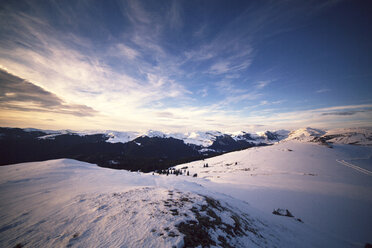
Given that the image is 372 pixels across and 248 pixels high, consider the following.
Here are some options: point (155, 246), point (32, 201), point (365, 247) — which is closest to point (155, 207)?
point (155, 246)

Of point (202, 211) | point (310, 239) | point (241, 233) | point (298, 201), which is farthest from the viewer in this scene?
point (298, 201)

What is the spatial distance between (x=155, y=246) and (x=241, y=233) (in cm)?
477

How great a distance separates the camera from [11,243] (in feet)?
13.1

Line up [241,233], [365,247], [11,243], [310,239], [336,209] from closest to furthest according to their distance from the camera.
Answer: [11,243]
[241,233]
[310,239]
[365,247]
[336,209]

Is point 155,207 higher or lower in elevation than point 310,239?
higher

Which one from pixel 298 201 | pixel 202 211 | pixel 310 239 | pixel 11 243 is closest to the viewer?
pixel 11 243

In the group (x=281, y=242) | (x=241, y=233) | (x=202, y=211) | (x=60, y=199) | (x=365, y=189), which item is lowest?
(x=365, y=189)

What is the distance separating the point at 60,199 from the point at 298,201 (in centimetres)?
2795

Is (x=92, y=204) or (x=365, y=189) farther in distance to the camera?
(x=365, y=189)

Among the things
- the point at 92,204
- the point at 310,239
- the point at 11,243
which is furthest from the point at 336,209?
the point at 11,243

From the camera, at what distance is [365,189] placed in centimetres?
2325

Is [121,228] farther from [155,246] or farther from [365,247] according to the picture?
[365,247]

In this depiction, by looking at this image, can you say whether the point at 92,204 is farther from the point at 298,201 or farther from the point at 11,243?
the point at 298,201

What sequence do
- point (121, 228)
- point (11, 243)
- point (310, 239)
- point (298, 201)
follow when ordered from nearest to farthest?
point (11, 243), point (121, 228), point (310, 239), point (298, 201)
